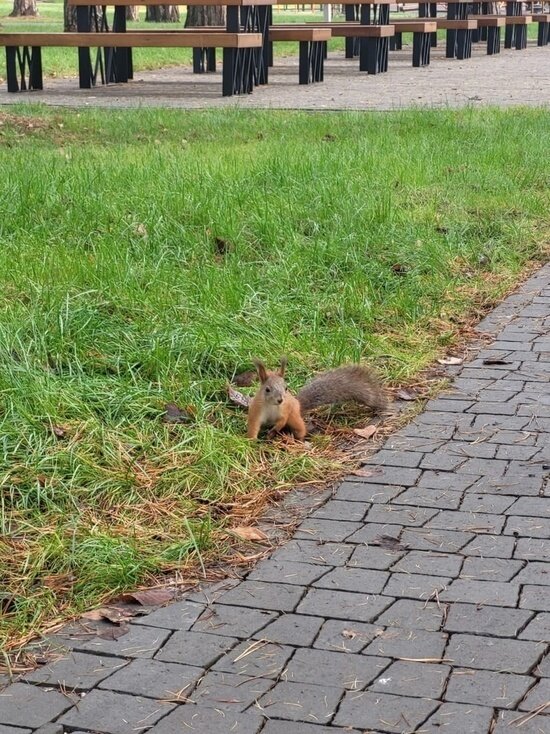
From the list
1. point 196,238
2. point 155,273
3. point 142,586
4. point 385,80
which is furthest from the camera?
point 385,80

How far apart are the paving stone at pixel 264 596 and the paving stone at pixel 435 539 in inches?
18.0

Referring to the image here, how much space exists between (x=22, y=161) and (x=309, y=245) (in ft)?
9.34

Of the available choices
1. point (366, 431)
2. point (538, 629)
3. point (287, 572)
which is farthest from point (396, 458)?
point (538, 629)

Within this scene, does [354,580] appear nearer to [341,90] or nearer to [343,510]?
[343,510]

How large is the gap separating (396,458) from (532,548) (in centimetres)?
85

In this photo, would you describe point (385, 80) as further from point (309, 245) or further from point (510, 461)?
point (510, 461)

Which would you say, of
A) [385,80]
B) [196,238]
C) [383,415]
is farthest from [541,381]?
[385,80]

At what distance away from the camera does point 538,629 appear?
3.06 m

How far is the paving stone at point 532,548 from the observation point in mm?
3502

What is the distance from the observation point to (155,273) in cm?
581

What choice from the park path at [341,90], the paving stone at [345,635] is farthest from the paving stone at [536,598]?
the park path at [341,90]

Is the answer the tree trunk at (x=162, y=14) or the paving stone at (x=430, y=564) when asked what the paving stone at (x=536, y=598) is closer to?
the paving stone at (x=430, y=564)

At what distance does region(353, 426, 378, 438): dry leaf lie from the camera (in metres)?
4.58

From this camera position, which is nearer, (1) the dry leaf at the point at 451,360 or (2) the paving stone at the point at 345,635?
(2) the paving stone at the point at 345,635
